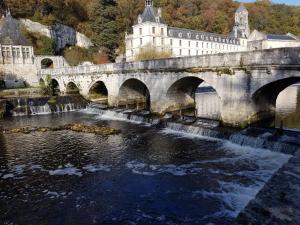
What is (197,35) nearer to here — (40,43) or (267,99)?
(40,43)

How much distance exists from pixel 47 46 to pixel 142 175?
160ft

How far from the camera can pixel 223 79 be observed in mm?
20641

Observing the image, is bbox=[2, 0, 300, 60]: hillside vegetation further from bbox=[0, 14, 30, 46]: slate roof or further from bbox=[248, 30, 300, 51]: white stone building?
bbox=[248, 30, 300, 51]: white stone building

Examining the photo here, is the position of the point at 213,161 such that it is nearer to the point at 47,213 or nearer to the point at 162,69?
the point at 47,213

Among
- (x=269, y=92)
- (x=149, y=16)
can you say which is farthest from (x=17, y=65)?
(x=269, y=92)

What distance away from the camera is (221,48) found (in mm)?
81562

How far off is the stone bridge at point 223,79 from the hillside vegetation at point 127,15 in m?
32.3

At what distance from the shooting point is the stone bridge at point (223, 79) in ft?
57.1

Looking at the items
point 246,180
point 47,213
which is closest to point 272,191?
point 246,180

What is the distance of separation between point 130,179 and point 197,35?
66.9 m

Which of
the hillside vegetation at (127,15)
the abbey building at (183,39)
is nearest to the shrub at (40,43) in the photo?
the hillside vegetation at (127,15)

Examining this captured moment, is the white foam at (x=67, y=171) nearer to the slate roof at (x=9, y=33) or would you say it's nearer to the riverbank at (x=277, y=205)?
the riverbank at (x=277, y=205)

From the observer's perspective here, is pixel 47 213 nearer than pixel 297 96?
Yes

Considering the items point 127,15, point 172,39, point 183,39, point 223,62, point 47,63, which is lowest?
point 223,62
